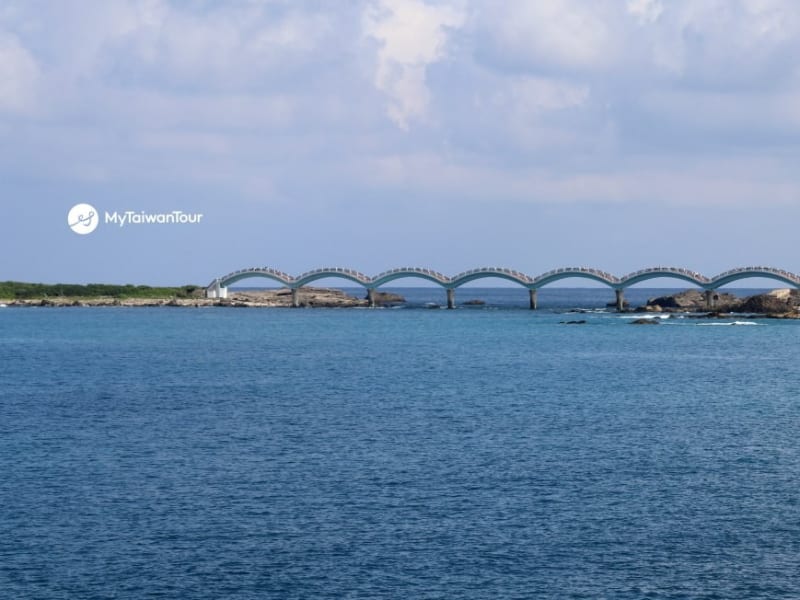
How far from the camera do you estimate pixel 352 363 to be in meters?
78.2

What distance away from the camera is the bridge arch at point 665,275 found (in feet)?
439

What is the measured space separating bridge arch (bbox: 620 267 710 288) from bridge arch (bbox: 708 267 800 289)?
1.37m

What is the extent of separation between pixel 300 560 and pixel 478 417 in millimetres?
23425

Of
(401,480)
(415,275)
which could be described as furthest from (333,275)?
(401,480)

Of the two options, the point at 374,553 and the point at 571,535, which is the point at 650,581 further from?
the point at 374,553

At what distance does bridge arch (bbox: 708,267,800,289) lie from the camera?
12656 cm

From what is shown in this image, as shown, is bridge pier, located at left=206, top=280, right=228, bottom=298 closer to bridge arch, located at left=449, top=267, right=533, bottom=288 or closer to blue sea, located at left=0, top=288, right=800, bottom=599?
bridge arch, located at left=449, top=267, right=533, bottom=288

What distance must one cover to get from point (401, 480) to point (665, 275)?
105 m

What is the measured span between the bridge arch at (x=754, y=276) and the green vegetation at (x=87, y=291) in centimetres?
8487

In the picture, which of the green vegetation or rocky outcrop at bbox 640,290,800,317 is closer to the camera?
rocky outcrop at bbox 640,290,800,317

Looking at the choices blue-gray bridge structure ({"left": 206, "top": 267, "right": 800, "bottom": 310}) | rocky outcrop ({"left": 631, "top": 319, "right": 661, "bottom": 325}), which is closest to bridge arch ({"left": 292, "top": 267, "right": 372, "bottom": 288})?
blue-gray bridge structure ({"left": 206, "top": 267, "right": 800, "bottom": 310})

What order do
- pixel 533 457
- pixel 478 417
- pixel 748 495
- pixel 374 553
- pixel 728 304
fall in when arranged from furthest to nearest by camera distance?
pixel 728 304, pixel 478 417, pixel 533 457, pixel 748 495, pixel 374 553

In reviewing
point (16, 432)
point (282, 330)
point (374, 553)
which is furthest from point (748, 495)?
point (282, 330)

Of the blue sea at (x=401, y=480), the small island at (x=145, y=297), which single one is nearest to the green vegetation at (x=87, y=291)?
the small island at (x=145, y=297)
